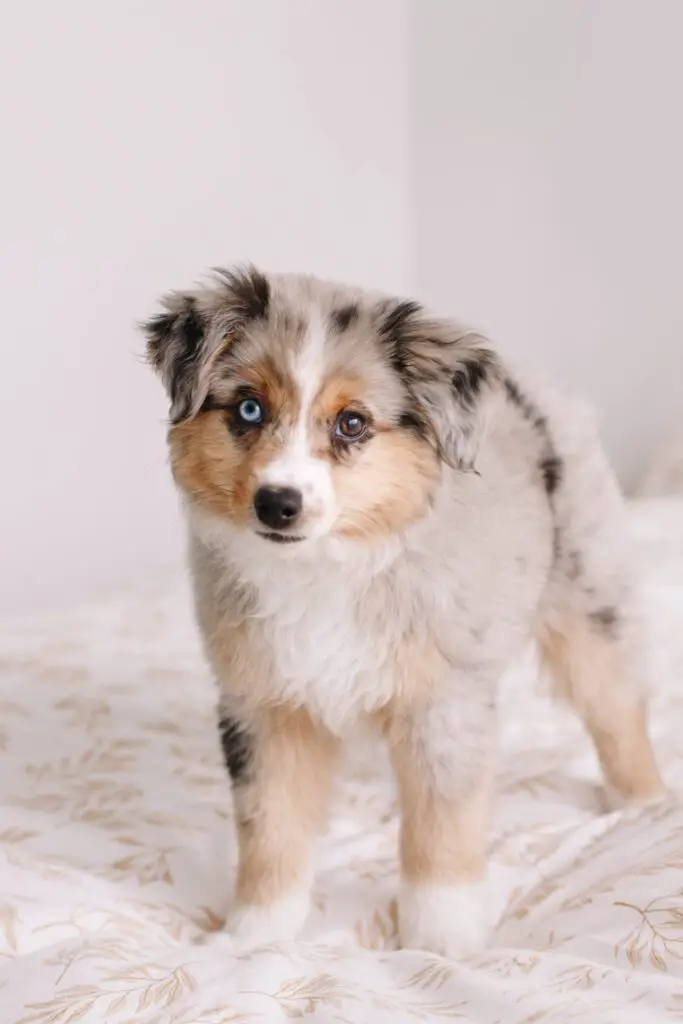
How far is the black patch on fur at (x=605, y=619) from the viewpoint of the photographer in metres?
2.06

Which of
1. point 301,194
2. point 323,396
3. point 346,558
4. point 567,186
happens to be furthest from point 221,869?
point 567,186

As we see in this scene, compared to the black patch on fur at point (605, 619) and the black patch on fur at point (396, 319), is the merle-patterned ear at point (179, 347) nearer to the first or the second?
the black patch on fur at point (396, 319)

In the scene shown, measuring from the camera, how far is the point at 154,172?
384cm

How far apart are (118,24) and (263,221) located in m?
0.87

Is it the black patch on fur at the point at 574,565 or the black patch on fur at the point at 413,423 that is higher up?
the black patch on fur at the point at 413,423

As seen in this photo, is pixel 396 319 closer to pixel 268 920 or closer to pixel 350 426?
pixel 350 426

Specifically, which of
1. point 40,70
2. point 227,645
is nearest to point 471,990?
point 227,645

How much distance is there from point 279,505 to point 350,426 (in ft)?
0.62

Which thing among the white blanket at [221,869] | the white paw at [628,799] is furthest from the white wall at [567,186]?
the white paw at [628,799]

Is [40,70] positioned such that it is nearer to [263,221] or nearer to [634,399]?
[263,221]

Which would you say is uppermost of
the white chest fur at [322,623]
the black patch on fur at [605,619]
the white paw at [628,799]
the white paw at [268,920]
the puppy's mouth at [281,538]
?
the puppy's mouth at [281,538]

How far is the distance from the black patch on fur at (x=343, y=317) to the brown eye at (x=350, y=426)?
125 mm

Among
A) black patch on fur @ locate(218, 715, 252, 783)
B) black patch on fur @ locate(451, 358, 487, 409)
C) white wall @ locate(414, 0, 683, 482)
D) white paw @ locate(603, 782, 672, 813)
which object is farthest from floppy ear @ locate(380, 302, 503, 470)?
white wall @ locate(414, 0, 683, 482)

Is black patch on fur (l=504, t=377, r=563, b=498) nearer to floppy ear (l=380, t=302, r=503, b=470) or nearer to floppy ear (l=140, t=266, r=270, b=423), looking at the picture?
floppy ear (l=380, t=302, r=503, b=470)
